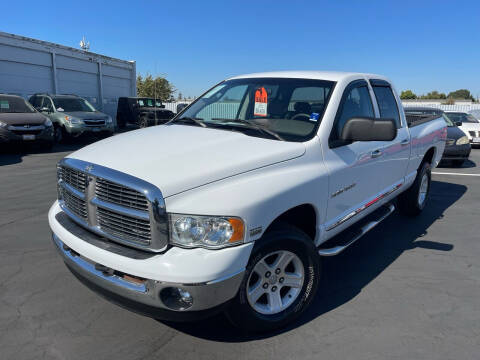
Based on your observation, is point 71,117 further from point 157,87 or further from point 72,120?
point 157,87

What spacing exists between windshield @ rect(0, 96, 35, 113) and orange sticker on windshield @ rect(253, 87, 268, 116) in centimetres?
1036

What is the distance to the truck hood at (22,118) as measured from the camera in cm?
1059

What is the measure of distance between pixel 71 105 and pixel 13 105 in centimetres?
243

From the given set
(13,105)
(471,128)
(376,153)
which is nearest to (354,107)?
(376,153)

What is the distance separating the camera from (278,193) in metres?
2.51

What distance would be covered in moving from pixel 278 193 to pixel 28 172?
7565 millimetres

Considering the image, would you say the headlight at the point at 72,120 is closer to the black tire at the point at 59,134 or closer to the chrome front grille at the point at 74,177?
the black tire at the point at 59,134

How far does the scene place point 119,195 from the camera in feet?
7.75

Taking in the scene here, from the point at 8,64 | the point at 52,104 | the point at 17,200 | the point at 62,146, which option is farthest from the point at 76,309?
the point at 8,64

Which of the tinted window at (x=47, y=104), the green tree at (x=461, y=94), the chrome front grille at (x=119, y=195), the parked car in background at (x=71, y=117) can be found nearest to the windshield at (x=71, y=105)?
the parked car in background at (x=71, y=117)

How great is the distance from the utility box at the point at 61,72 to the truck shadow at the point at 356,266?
1711 centimetres

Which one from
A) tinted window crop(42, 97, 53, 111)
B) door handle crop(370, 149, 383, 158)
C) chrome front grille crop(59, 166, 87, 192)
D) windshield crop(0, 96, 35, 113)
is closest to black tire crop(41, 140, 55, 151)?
windshield crop(0, 96, 35, 113)

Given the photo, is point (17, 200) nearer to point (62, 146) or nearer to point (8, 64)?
point (62, 146)

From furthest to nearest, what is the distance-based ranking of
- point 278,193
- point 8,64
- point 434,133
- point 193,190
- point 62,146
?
point 8,64 < point 62,146 < point 434,133 < point 278,193 < point 193,190
